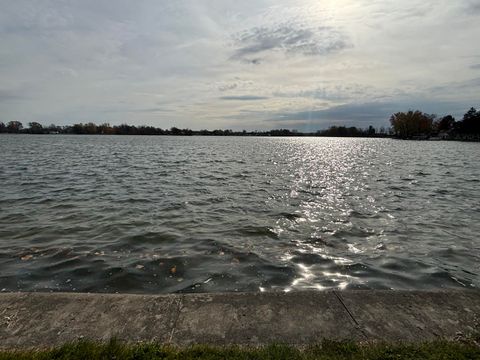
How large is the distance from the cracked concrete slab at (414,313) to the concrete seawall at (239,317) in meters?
0.01

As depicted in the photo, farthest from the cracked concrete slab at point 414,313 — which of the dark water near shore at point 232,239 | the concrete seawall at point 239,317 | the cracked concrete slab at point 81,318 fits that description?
the cracked concrete slab at point 81,318

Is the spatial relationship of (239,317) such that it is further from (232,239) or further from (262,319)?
(232,239)

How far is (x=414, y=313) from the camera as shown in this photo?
4805mm

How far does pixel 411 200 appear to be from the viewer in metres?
16.5

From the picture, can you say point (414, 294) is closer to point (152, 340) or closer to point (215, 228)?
point (152, 340)

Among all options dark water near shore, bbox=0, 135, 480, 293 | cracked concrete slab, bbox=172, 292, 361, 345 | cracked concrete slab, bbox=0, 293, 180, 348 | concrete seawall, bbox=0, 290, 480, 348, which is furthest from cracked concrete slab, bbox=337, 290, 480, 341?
cracked concrete slab, bbox=0, 293, 180, 348

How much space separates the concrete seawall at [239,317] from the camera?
422 centimetres

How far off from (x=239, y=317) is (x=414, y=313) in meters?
2.73

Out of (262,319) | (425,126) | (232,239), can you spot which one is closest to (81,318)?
(262,319)

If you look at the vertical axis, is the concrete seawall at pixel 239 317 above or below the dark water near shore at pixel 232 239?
above

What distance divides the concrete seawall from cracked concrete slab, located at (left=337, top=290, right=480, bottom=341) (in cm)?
1

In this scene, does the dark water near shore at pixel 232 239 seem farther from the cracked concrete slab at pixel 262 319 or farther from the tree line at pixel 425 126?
the tree line at pixel 425 126

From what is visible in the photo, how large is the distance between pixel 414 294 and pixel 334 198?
39.6 feet

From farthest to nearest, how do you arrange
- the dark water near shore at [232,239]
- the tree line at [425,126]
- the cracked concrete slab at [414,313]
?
the tree line at [425,126] → the dark water near shore at [232,239] → the cracked concrete slab at [414,313]
